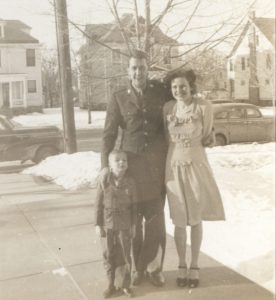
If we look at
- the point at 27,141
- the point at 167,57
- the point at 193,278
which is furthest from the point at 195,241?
the point at 27,141

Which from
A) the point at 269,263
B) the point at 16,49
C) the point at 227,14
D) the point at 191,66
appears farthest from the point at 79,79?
A: the point at 269,263

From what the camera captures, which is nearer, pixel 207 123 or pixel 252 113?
pixel 207 123

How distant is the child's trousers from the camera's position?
315 cm

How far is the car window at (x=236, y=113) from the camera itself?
341 cm

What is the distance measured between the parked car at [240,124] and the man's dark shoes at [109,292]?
1248 mm

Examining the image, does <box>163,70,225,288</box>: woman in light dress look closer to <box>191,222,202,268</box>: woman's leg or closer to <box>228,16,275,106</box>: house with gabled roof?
<box>191,222,202,268</box>: woman's leg

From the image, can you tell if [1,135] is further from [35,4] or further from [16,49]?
[35,4]

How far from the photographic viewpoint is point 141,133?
3115 millimetres

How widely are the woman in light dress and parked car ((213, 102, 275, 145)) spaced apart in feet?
1.02

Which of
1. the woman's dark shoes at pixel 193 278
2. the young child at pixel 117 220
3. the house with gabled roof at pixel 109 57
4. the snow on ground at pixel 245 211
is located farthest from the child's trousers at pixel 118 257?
the house with gabled roof at pixel 109 57

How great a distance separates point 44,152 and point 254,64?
6.99 ft

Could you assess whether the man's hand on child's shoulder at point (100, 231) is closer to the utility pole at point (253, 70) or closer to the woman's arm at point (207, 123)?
the woman's arm at point (207, 123)

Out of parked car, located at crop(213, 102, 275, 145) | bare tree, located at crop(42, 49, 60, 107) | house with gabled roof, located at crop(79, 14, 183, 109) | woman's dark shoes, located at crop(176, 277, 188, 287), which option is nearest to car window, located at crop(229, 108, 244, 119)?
parked car, located at crop(213, 102, 275, 145)

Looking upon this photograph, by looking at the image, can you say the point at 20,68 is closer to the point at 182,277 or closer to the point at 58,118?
the point at 58,118
